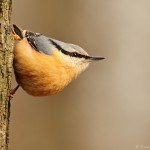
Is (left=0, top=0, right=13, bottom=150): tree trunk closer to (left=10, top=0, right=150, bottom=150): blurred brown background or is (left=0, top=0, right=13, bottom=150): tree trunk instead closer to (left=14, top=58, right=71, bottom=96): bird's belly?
(left=14, top=58, right=71, bottom=96): bird's belly

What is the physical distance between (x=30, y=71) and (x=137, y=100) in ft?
18.7

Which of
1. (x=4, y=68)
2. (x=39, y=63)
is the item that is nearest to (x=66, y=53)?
(x=39, y=63)

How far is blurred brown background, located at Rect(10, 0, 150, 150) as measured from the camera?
7766mm

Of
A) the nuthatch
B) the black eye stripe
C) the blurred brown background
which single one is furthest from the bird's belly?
the blurred brown background

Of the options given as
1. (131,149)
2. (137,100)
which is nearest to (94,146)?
(131,149)

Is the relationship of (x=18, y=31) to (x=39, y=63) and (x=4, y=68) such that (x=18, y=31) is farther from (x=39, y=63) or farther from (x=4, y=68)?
(x=4, y=68)

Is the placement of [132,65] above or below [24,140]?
above

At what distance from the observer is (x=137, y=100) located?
32.1 ft

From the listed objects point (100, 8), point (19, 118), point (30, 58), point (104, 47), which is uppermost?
point (100, 8)

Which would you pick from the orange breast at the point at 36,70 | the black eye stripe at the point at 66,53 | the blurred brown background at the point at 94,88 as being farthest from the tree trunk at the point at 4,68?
the blurred brown background at the point at 94,88

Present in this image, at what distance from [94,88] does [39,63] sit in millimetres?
4853

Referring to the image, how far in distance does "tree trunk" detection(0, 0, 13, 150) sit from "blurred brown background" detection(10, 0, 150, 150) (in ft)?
11.1

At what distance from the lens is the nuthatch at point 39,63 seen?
427 cm

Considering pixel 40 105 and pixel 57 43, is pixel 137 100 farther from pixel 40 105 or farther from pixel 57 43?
pixel 57 43
